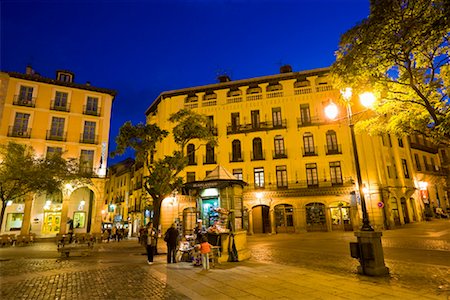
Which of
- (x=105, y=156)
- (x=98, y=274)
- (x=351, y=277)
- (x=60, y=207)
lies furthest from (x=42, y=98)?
(x=351, y=277)

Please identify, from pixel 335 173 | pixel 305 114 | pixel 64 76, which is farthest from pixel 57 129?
pixel 335 173

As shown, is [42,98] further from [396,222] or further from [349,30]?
[396,222]

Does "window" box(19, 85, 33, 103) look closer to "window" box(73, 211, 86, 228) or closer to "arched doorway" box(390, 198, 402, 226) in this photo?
"window" box(73, 211, 86, 228)

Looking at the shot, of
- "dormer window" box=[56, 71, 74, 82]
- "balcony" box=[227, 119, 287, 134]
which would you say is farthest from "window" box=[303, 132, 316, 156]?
"dormer window" box=[56, 71, 74, 82]

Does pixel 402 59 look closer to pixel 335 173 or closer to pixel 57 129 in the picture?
pixel 335 173

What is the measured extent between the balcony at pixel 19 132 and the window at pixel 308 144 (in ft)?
91.9

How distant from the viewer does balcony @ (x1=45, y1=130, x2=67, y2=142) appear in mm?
28120

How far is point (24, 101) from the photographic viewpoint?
27922 mm

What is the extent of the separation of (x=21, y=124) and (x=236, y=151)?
72.3 ft

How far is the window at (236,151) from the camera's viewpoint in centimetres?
3134

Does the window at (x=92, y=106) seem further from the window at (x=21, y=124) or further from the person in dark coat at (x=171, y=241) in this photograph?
the person in dark coat at (x=171, y=241)

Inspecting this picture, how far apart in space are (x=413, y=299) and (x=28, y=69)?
3734 cm

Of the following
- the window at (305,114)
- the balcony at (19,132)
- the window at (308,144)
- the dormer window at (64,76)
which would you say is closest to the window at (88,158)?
the balcony at (19,132)

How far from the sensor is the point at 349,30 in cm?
908
